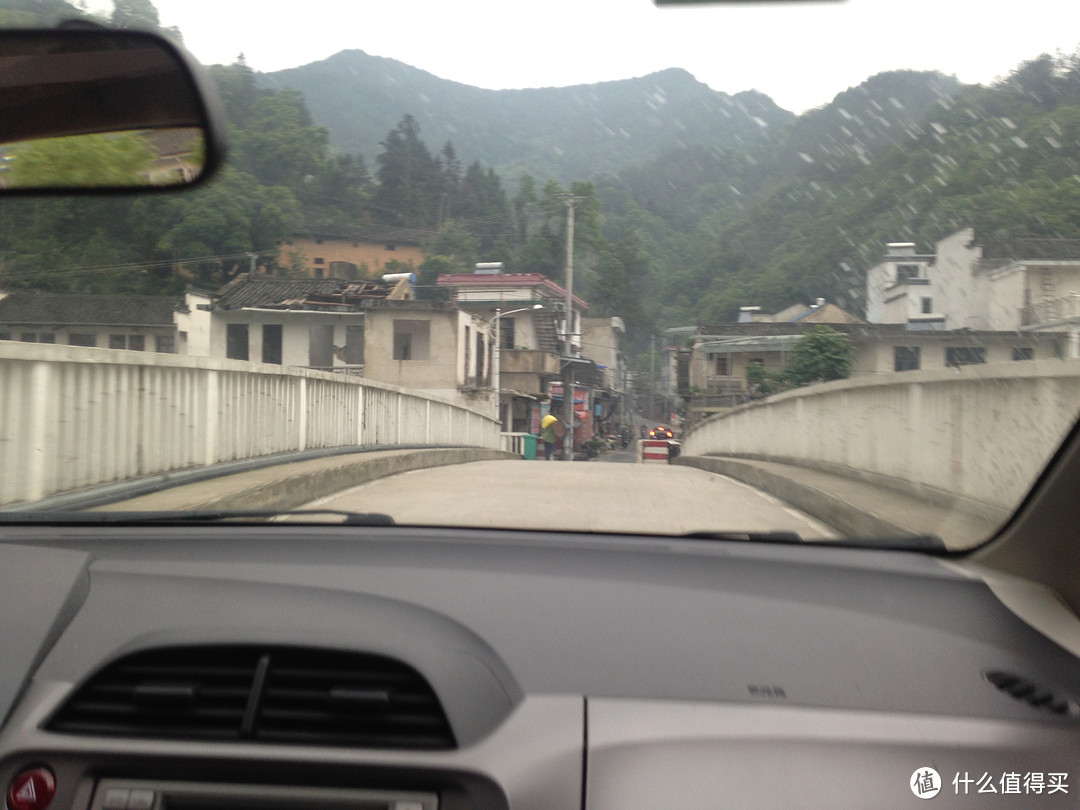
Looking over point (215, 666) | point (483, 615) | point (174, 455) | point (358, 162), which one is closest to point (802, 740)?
point (483, 615)

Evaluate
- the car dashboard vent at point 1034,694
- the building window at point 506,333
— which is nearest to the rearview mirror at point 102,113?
the building window at point 506,333

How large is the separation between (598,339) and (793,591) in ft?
5.70

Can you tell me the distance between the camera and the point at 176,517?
3197mm

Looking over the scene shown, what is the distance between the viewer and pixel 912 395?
350cm

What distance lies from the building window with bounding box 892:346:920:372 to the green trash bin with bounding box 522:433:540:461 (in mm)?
2591

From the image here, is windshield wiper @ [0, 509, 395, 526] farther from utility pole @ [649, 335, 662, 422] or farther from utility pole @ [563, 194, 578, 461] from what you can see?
utility pole @ [649, 335, 662, 422]

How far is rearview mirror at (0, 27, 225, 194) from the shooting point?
262 cm

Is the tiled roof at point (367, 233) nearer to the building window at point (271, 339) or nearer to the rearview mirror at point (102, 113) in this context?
the building window at point (271, 339)

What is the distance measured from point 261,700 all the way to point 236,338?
188 cm

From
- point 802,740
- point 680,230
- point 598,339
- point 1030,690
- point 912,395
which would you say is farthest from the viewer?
point 598,339

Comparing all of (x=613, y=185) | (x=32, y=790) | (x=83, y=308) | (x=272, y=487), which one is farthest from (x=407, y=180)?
(x=32, y=790)

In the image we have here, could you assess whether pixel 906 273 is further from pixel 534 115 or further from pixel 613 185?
pixel 534 115

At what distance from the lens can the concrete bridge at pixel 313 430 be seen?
3082mm

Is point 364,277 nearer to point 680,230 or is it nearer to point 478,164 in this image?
point 478,164
